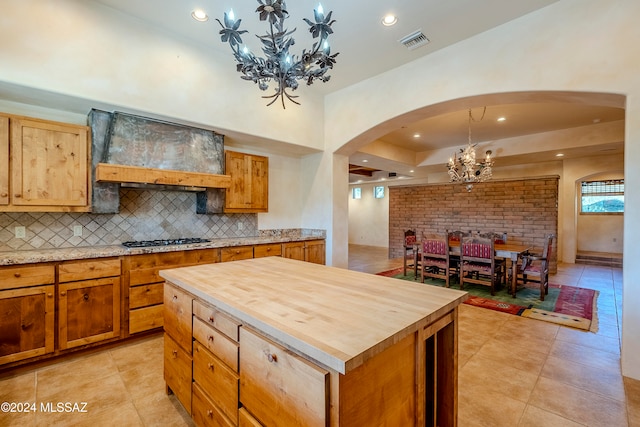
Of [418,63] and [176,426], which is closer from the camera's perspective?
[176,426]

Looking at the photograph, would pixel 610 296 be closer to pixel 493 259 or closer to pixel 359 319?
pixel 493 259

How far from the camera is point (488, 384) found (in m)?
2.17

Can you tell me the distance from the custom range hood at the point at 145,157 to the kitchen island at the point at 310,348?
5.19 feet

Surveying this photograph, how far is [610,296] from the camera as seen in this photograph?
4.45 meters

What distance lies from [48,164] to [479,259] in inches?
224

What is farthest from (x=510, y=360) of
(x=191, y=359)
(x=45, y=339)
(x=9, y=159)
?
(x=9, y=159)

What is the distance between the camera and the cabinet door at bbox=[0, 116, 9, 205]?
7.83 ft

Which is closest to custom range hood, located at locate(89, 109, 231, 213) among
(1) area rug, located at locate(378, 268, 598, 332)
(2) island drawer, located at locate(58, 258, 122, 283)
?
(2) island drawer, located at locate(58, 258, 122, 283)

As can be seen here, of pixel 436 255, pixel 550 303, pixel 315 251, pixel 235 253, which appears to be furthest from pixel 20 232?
pixel 550 303

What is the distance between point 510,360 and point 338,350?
100 inches

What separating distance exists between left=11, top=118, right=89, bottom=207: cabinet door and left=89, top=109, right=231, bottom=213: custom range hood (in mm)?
114

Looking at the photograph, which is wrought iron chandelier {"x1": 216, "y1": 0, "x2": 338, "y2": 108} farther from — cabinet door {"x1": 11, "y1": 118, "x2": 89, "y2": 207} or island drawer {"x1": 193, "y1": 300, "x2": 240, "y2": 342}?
cabinet door {"x1": 11, "y1": 118, "x2": 89, "y2": 207}

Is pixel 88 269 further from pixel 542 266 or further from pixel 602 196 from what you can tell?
pixel 602 196

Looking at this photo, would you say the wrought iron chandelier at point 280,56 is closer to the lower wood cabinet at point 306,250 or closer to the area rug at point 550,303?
the lower wood cabinet at point 306,250
